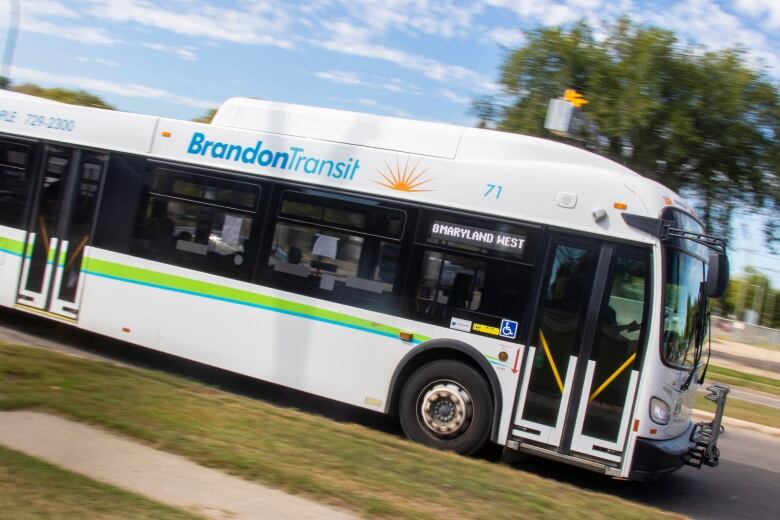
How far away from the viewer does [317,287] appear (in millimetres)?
8539

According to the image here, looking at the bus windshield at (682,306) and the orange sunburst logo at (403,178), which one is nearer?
the bus windshield at (682,306)

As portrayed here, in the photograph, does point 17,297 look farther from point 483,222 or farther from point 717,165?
point 717,165

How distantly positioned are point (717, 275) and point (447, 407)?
2.88 m

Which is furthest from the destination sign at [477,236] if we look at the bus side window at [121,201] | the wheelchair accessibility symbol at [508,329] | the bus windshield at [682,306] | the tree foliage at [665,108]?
the tree foliage at [665,108]

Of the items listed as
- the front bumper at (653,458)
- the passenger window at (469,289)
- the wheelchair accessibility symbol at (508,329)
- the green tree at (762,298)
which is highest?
the green tree at (762,298)

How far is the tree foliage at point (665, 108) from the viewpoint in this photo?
19.6 meters

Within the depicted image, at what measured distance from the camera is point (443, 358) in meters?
8.02

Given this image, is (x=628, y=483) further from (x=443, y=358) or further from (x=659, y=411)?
(x=443, y=358)

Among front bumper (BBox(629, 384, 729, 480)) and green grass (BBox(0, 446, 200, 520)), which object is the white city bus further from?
green grass (BBox(0, 446, 200, 520))

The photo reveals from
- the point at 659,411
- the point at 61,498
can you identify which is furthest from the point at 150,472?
the point at 659,411

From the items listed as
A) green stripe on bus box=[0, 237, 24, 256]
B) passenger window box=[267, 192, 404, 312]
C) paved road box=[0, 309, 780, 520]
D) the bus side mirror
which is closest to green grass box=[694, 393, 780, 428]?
paved road box=[0, 309, 780, 520]

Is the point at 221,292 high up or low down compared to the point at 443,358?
up

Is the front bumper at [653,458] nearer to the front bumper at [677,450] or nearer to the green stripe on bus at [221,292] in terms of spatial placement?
the front bumper at [677,450]

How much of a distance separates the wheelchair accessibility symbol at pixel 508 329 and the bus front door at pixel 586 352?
18 centimetres
